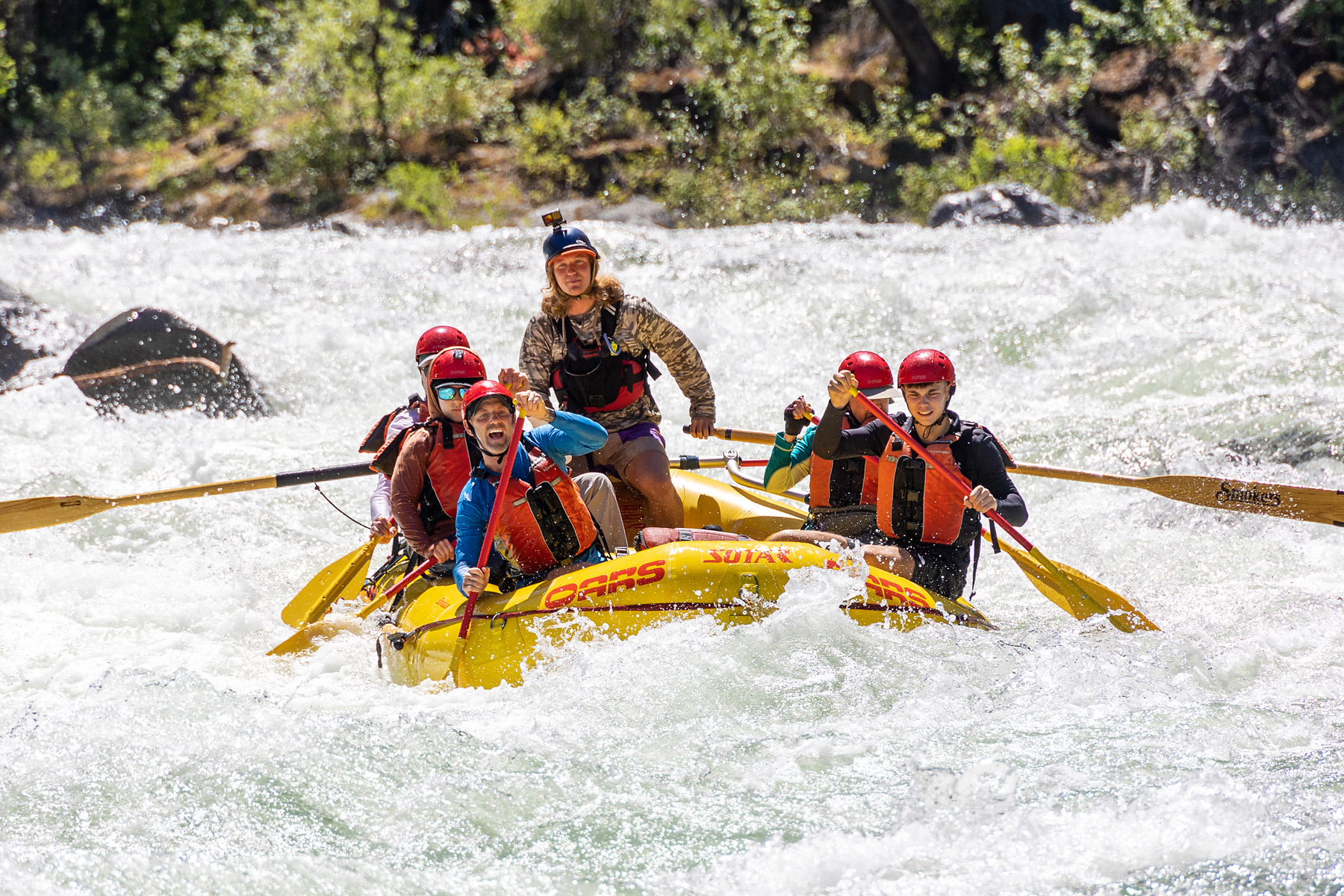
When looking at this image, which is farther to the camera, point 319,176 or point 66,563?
point 319,176

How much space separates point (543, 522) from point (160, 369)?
17.7ft

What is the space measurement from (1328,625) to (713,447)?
14.5ft

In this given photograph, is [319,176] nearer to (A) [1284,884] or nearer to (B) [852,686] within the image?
(B) [852,686]

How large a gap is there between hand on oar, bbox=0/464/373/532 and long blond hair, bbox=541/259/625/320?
1.11 metres

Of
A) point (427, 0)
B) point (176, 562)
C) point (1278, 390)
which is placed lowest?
point (176, 562)

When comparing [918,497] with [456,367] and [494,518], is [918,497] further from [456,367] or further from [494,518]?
[456,367]

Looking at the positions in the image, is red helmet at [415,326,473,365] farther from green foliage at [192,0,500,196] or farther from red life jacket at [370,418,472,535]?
green foliage at [192,0,500,196]

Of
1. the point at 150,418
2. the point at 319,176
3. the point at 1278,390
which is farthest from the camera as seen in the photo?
the point at 319,176

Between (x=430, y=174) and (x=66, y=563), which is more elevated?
(x=430, y=174)

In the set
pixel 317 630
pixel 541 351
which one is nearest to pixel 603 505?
pixel 541 351

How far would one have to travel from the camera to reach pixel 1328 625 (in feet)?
15.4

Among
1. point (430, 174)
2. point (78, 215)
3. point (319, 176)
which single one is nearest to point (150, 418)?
point (430, 174)

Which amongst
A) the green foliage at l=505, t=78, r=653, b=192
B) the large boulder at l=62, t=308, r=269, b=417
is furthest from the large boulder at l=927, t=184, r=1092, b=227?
the large boulder at l=62, t=308, r=269, b=417

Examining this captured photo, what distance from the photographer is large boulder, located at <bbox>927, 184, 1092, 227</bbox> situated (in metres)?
12.6
